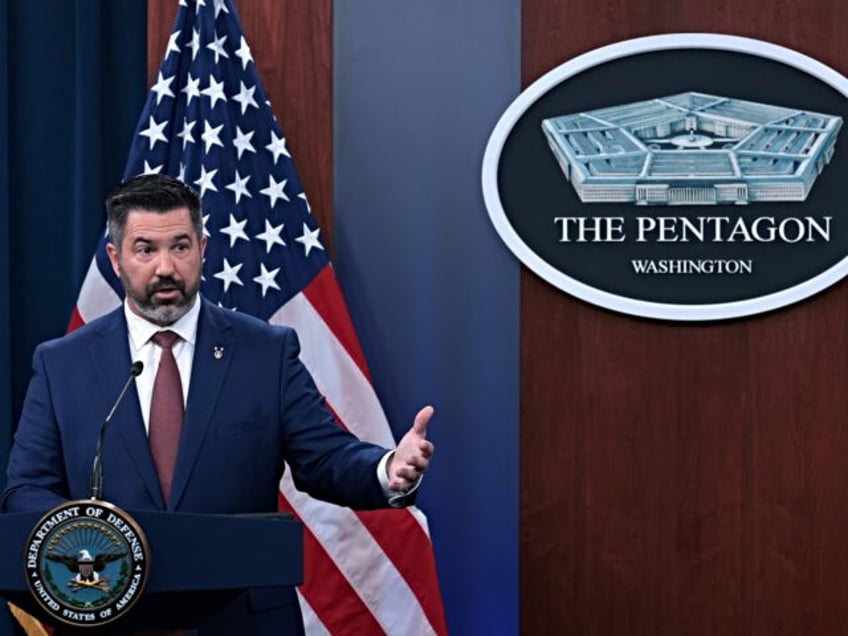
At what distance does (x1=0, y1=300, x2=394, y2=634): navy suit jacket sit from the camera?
82.4 inches

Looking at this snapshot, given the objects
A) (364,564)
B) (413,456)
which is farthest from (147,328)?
(364,564)

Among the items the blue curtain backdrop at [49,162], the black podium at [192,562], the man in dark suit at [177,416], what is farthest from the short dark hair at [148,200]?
the blue curtain backdrop at [49,162]

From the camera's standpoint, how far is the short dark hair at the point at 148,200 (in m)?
2.16

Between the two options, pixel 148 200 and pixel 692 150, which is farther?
pixel 692 150

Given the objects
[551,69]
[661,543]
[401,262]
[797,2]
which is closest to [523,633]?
[661,543]

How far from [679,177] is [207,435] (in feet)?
5.51

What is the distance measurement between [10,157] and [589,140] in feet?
5.49

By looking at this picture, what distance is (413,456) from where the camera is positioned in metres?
1.93

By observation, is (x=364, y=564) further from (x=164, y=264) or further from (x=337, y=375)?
(x=164, y=264)

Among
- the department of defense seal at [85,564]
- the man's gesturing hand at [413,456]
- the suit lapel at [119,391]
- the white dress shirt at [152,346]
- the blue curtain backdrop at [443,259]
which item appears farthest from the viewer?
the blue curtain backdrop at [443,259]

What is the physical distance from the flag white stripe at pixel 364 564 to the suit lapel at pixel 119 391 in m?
1.12

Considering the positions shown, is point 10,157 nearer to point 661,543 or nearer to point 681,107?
point 681,107

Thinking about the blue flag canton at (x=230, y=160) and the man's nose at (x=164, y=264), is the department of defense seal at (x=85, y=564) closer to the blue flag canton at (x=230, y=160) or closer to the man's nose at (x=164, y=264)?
the man's nose at (x=164, y=264)

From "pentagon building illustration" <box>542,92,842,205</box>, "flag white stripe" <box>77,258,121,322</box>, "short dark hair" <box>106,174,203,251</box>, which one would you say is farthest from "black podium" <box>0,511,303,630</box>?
"pentagon building illustration" <box>542,92,842,205</box>
